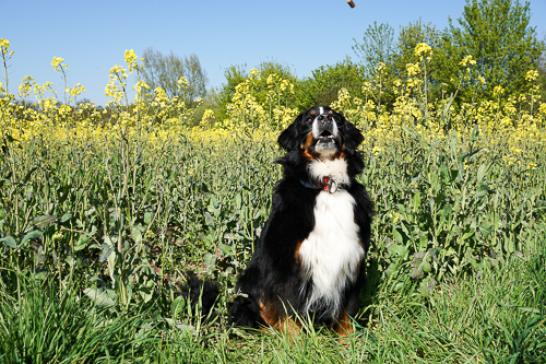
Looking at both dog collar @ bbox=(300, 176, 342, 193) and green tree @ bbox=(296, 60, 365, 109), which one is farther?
green tree @ bbox=(296, 60, 365, 109)

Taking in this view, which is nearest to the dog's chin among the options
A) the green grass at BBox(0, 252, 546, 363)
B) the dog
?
the dog

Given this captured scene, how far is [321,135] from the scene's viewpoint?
11.6ft

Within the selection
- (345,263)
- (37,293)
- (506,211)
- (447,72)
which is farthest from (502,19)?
(37,293)

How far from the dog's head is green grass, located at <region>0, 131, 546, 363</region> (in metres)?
0.66

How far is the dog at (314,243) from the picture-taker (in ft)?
10.8

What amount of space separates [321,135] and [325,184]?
35 centimetres

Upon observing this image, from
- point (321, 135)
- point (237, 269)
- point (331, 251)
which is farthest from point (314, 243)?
point (237, 269)

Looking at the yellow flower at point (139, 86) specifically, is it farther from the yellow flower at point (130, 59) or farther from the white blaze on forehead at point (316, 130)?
the white blaze on forehead at point (316, 130)

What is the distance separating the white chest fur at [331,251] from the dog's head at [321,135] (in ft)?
1.01

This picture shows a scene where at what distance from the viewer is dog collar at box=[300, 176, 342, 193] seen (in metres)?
3.40

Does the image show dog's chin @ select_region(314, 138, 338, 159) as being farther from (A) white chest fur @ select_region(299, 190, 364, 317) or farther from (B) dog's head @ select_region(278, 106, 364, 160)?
(A) white chest fur @ select_region(299, 190, 364, 317)

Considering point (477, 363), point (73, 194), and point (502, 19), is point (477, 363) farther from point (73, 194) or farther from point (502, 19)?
point (502, 19)

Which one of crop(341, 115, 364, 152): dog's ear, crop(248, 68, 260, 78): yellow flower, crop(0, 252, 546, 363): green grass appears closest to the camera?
crop(0, 252, 546, 363): green grass

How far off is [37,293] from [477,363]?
205cm
